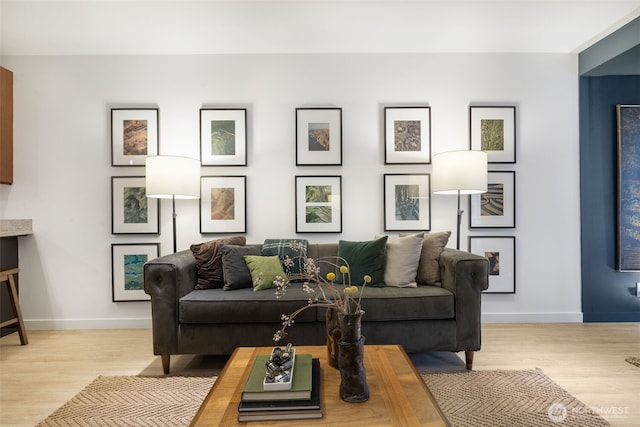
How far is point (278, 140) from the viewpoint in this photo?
11.7 feet

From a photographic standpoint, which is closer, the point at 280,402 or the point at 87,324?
the point at 280,402

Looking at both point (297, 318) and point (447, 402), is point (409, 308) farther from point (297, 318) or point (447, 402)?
point (297, 318)

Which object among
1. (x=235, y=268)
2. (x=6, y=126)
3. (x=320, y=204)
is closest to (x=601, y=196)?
(x=320, y=204)

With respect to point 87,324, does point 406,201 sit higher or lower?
higher

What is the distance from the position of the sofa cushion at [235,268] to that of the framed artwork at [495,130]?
242 centimetres

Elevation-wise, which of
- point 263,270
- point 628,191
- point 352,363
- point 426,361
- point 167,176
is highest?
point 167,176

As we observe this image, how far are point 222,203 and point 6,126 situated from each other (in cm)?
205

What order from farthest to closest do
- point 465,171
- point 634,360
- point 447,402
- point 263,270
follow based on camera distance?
point 465,171
point 263,270
point 634,360
point 447,402

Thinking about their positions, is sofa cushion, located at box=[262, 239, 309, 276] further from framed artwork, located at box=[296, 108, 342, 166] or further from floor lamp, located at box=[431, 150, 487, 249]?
floor lamp, located at box=[431, 150, 487, 249]

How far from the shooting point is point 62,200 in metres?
3.50

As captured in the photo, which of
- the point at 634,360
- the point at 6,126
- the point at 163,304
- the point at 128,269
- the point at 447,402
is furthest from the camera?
the point at 128,269

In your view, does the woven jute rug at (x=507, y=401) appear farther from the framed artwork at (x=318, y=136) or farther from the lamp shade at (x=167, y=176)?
the lamp shade at (x=167, y=176)

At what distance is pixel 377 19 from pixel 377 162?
48.7 inches

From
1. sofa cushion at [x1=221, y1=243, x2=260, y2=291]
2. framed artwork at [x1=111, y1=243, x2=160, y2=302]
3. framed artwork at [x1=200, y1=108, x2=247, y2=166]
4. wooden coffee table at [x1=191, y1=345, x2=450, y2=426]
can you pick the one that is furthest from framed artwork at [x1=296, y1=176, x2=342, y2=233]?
wooden coffee table at [x1=191, y1=345, x2=450, y2=426]
